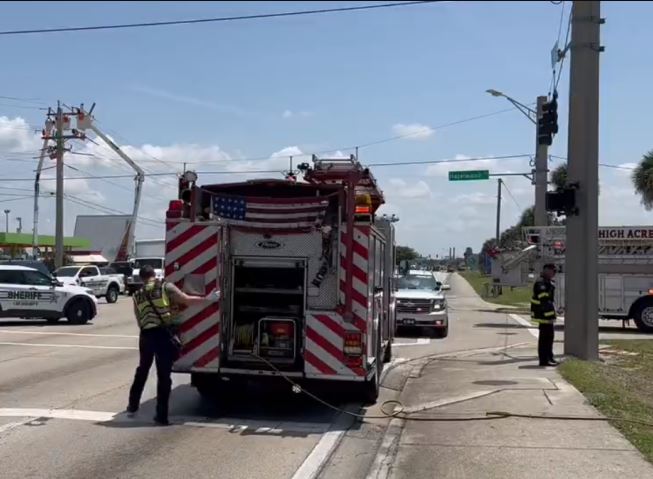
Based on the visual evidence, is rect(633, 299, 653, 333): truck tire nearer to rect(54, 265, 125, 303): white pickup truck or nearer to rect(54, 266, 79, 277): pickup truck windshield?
rect(54, 265, 125, 303): white pickup truck

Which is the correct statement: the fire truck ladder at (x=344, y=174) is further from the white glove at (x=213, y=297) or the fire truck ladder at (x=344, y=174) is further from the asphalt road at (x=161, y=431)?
the asphalt road at (x=161, y=431)

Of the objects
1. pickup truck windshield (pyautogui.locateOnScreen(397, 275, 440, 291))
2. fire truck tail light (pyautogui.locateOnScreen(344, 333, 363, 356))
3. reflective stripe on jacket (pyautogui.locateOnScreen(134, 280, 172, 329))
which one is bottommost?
fire truck tail light (pyautogui.locateOnScreen(344, 333, 363, 356))

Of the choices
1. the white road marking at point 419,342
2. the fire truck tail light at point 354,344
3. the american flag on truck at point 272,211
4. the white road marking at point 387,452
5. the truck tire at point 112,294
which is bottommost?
the white road marking at point 387,452

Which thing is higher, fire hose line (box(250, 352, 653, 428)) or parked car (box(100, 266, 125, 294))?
parked car (box(100, 266, 125, 294))

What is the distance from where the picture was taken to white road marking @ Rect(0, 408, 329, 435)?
850 cm

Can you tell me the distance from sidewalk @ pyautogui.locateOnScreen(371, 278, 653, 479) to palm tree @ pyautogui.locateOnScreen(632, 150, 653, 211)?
98.6ft

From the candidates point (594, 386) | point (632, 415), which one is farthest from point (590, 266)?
point (632, 415)

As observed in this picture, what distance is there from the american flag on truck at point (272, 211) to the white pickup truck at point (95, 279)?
24.7m

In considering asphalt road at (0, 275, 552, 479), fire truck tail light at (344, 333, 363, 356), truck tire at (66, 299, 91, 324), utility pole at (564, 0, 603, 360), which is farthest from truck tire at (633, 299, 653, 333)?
fire truck tail light at (344, 333, 363, 356)

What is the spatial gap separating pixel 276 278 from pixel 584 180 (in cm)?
680

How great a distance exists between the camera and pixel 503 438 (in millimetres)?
7918

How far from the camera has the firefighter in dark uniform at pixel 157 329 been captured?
8.73m

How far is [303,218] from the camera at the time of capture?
30.3ft

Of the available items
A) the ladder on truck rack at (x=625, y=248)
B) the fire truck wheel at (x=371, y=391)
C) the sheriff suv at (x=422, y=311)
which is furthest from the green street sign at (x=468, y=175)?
the fire truck wheel at (x=371, y=391)
